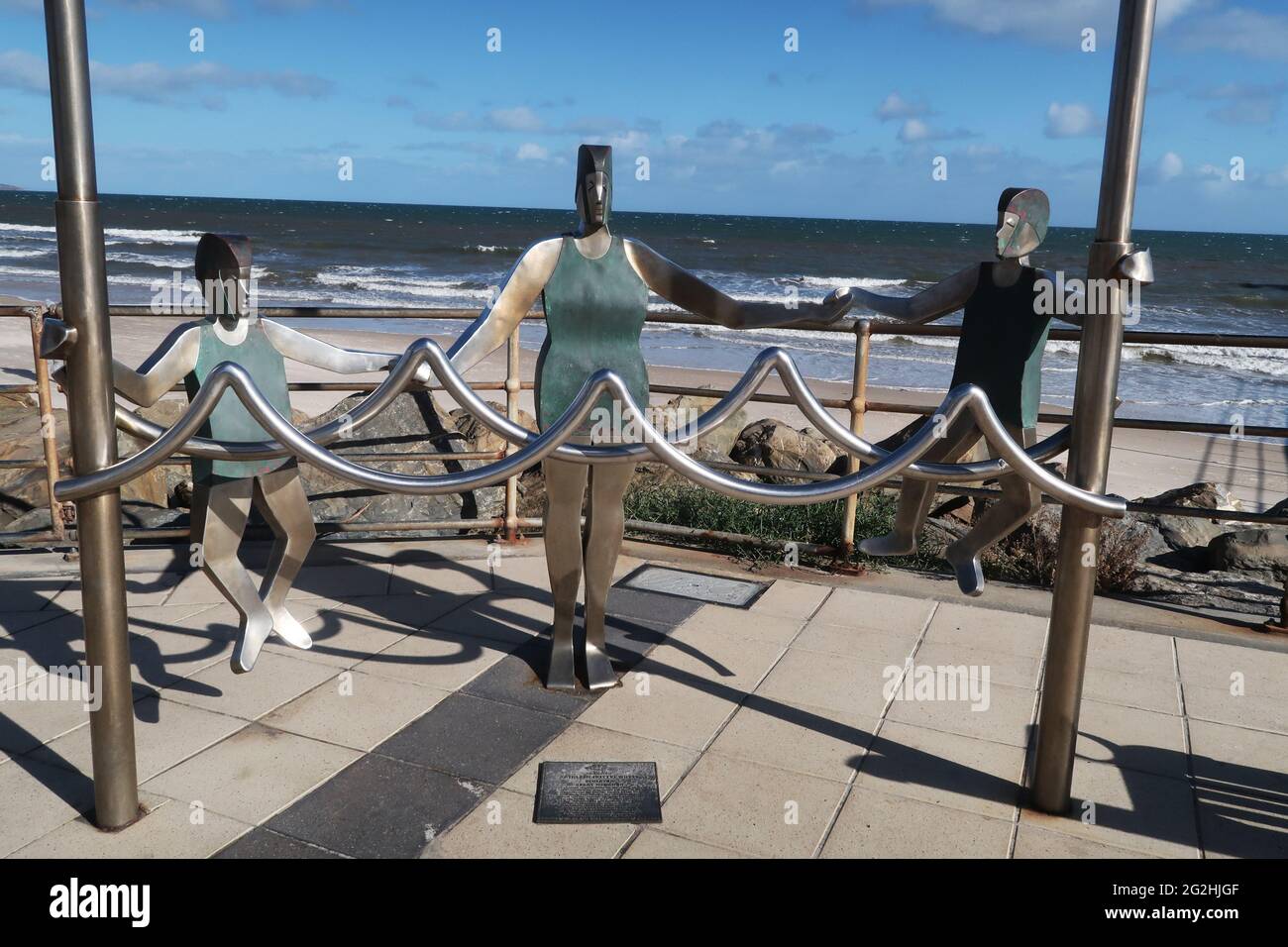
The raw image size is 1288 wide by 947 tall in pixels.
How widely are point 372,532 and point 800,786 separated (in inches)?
139

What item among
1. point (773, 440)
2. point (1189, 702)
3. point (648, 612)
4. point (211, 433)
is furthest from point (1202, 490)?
point (211, 433)

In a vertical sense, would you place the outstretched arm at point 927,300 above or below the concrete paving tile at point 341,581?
above

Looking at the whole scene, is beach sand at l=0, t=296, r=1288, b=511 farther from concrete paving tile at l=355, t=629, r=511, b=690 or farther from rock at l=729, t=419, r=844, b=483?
concrete paving tile at l=355, t=629, r=511, b=690

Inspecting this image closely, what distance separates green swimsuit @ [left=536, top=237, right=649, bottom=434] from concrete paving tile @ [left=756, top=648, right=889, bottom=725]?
1.29 m

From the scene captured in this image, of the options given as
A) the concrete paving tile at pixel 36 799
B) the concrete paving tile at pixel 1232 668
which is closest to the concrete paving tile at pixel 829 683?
the concrete paving tile at pixel 1232 668

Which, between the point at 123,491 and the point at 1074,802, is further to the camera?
the point at 123,491

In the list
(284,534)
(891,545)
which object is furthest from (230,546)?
(891,545)

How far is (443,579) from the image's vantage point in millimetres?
5410

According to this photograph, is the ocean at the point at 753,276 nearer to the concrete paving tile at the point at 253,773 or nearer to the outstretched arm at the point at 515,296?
the outstretched arm at the point at 515,296

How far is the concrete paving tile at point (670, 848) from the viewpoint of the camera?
3.00 meters

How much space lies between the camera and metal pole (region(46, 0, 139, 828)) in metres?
2.73

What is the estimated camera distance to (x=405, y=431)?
676 centimetres

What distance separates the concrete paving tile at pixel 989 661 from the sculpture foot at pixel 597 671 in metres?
1.33

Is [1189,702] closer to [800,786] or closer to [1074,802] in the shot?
[1074,802]
